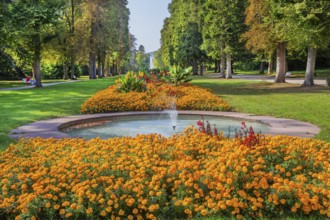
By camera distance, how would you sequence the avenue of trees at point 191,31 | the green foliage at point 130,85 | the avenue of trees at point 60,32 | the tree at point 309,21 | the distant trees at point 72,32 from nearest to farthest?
the avenue of trees at point 60,32, the avenue of trees at point 191,31, the green foliage at point 130,85, the tree at point 309,21, the distant trees at point 72,32

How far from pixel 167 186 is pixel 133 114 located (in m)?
8.29

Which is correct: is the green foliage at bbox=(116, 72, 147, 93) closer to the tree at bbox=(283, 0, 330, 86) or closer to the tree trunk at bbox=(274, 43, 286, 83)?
the tree at bbox=(283, 0, 330, 86)

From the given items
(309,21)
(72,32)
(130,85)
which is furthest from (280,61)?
(72,32)

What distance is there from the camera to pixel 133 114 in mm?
13047

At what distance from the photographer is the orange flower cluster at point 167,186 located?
430 cm

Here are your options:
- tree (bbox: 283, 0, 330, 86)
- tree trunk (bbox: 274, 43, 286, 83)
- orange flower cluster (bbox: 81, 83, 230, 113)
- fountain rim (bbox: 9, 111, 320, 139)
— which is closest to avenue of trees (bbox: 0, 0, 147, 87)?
fountain rim (bbox: 9, 111, 320, 139)

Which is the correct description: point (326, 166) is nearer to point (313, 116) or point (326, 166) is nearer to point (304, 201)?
point (304, 201)

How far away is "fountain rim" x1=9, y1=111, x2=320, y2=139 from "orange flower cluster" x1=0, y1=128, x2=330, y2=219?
135 inches

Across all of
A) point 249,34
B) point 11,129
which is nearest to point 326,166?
point 11,129

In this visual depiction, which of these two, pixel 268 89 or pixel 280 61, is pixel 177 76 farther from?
pixel 280 61

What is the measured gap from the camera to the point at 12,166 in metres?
5.48

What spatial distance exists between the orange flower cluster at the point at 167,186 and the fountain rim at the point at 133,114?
3.43 meters

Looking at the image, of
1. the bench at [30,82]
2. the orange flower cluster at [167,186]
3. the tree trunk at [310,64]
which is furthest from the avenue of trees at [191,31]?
the orange flower cluster at [167,186]

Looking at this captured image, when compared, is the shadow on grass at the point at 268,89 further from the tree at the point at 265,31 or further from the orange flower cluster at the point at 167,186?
the orange flower cluster at the point at 167,186
